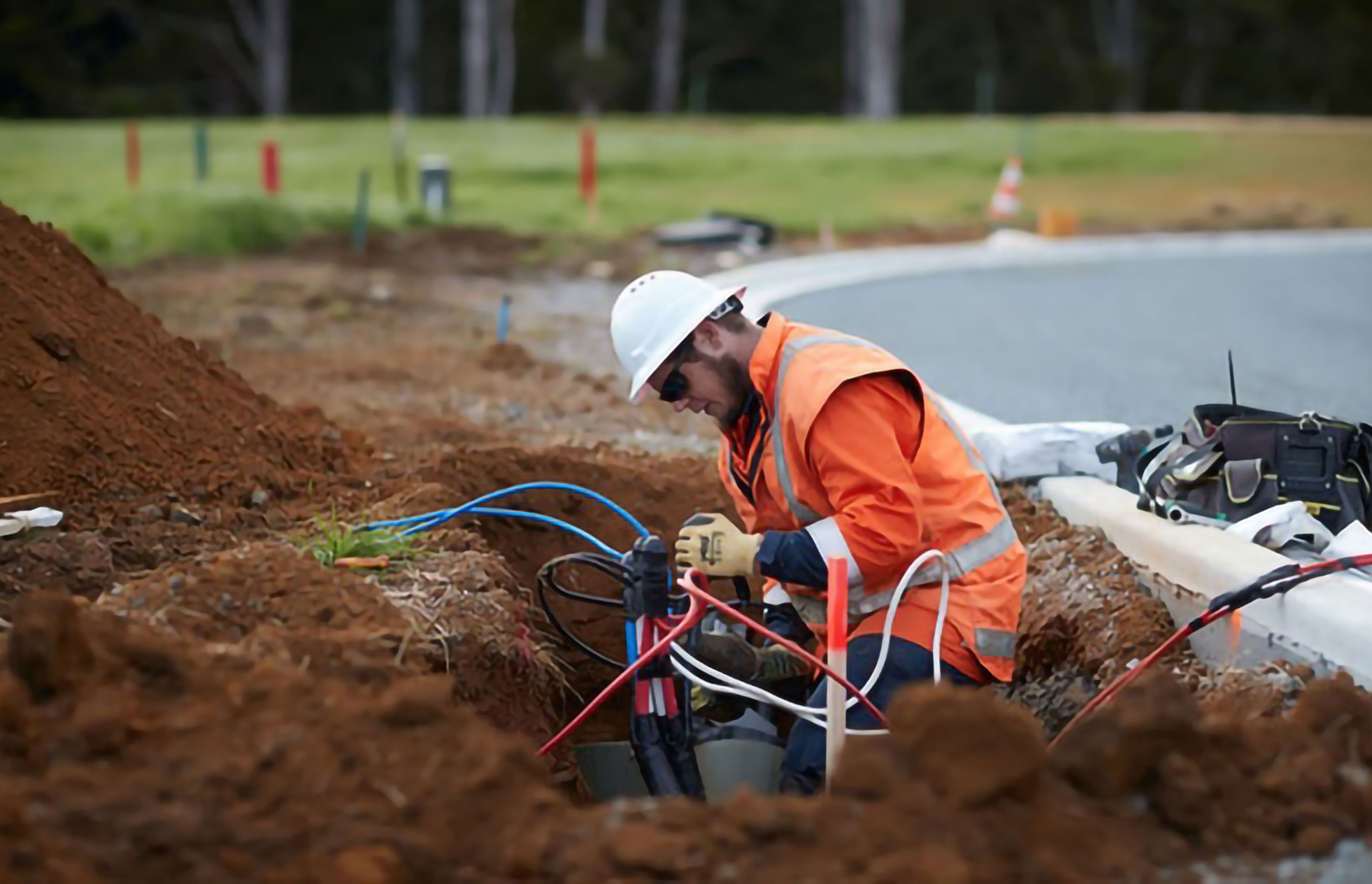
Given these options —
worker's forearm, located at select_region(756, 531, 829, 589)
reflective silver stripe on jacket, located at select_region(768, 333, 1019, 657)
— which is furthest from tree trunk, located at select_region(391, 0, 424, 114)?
worker's forearm, located at select_region(756, 531, 829, 589)

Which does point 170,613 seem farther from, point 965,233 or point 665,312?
point 965,233

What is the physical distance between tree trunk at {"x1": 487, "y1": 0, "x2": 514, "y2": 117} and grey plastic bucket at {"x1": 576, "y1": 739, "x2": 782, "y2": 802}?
164 ft

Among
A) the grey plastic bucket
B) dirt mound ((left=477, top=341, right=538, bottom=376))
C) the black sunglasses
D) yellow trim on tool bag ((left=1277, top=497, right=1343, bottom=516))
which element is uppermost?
the black sunglasses

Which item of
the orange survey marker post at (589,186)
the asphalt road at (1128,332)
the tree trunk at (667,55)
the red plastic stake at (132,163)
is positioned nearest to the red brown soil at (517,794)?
the asphalt road at (1128,332)

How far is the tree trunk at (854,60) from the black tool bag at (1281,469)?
168ft

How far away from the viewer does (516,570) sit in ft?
19.9

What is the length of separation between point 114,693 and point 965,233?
2025 centimetres

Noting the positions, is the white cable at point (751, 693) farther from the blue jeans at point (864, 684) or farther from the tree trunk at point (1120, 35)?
the tree trunk at point (1120, 35)

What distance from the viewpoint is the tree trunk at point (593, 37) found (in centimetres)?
5119

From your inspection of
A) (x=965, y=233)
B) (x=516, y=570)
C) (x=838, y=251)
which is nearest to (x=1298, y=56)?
(x=965, y=233)

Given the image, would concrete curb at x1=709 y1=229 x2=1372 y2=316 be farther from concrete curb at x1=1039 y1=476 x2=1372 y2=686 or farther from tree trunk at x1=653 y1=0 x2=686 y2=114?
tree trunk at x1=653 y1=0 x2=686 y2=114

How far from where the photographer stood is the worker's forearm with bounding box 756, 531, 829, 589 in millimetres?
4602

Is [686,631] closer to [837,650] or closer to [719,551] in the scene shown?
[719,551]

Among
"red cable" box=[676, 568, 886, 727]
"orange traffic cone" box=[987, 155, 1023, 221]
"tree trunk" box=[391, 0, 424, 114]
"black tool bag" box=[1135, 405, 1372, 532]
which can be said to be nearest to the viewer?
"red cable" box=[676, 568, 886, 727]
